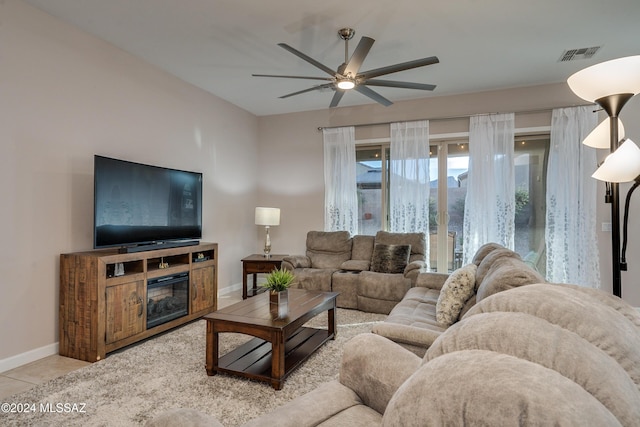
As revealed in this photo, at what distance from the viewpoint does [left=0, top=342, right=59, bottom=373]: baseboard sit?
2.73 meters

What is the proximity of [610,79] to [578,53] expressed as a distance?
2660mm

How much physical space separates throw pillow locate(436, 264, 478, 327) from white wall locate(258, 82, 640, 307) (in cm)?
317

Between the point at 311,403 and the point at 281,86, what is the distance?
4.23 meters

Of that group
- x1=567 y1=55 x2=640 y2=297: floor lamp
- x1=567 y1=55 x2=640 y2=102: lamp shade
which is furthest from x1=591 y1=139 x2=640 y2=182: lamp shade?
x1=567 y1=55 x2=640 y2=102: lamp shade

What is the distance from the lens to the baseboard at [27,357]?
2734 millimetres

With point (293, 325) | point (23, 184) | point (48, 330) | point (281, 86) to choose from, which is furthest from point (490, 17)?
point (48, 330)

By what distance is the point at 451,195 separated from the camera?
517cm

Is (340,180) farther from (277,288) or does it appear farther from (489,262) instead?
(489,262)

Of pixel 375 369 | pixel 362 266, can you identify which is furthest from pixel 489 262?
pixel 362 266

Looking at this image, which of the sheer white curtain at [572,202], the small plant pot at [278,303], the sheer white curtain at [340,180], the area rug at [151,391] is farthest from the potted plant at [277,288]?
the sheer white curtain at [572,202]

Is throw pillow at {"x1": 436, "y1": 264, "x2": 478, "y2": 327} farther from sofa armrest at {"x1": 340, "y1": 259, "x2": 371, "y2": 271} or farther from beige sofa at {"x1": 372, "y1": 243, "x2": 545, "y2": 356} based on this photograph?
sofa armrest at {"x1": 340, "y1": 259, "x2": 371, "y2": 271}

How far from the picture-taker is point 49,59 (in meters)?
3.04

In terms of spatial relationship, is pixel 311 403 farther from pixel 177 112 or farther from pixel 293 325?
pixel 177 112

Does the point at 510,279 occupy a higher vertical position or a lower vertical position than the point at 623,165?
lower
